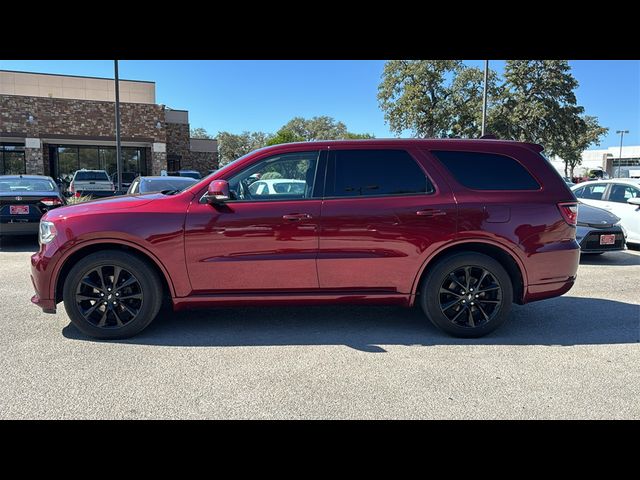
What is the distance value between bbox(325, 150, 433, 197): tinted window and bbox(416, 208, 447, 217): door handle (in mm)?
208

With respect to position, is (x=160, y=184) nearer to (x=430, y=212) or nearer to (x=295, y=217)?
(x=295, y=217)

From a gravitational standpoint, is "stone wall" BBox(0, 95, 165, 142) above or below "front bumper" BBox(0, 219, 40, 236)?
above

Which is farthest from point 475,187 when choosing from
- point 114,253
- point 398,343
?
point 114,253

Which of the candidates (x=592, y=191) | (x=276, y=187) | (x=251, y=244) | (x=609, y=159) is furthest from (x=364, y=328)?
(x=609, y=159)

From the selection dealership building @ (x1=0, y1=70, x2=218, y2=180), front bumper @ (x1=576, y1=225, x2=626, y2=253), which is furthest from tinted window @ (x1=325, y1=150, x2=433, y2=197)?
dealership building @ (x1=0, y1=70, x2=218, y2=180)

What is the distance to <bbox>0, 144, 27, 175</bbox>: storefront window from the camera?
2578cm

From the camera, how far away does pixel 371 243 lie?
4.32 metres

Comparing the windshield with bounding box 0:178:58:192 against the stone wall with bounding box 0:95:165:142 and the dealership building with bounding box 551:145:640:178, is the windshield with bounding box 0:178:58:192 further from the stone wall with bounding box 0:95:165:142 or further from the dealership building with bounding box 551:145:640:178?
Answer: the dealership building with bounding box 551:145:640:178

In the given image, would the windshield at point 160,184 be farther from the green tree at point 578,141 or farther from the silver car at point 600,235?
the green tree at point 578,141

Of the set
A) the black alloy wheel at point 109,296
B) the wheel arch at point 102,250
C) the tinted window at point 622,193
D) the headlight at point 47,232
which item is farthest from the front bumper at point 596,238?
the headlight at point 47,232

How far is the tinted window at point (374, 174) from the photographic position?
4410 mm

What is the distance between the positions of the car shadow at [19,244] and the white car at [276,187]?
6762 millimetres
